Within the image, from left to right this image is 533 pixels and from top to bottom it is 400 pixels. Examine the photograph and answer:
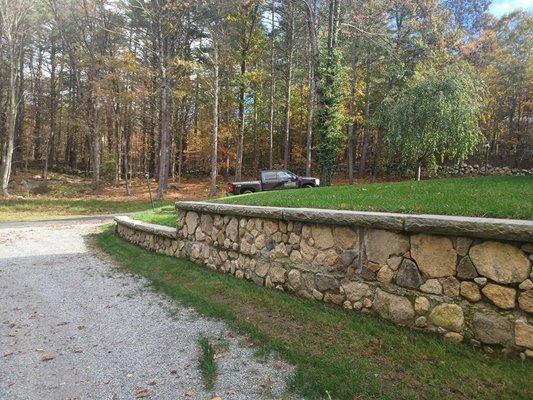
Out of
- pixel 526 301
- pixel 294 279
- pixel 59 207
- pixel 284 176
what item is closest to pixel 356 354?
pixel 526 301

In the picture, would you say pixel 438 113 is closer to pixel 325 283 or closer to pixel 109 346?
pixel 325 283

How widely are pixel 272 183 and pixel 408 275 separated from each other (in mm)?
14189

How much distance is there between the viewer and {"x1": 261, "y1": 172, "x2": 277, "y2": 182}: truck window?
1773 cm

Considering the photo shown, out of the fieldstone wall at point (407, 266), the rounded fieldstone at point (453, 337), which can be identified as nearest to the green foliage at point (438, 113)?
the fieldstone wall at point (407, 266)

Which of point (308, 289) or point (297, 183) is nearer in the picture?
point (308, 289)

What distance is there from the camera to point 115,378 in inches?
123

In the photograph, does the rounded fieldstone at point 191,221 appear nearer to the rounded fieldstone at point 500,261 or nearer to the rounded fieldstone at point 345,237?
the rounded fieldstone at point 345,237

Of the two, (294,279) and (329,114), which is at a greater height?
(329,114)

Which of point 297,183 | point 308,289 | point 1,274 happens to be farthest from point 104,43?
point 308,289

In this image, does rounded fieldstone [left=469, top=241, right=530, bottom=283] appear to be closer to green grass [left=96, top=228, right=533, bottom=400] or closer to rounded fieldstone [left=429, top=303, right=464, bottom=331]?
rounded fieldstone [left=429, top=303, right=464, bottom=331]

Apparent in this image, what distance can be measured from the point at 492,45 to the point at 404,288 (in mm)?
20863

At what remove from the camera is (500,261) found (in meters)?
2.97

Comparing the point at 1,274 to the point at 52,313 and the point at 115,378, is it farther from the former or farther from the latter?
the point at 115,378

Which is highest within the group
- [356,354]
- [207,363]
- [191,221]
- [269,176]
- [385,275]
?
[269,176]
